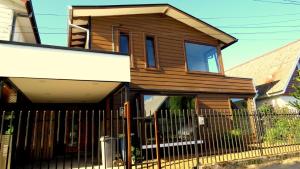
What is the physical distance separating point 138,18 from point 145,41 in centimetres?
122

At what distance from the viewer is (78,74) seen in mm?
6797

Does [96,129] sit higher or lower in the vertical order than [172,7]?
lower

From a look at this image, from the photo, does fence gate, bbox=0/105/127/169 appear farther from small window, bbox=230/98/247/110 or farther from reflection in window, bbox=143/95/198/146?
small window, bbox=230/98/247/110

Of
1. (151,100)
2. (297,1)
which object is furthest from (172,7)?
(297,1)

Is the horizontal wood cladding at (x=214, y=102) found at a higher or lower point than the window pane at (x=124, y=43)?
lower

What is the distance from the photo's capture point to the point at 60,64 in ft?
21.7

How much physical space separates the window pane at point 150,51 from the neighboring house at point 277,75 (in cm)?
730

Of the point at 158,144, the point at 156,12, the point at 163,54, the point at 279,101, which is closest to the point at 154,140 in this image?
the point at 158,144

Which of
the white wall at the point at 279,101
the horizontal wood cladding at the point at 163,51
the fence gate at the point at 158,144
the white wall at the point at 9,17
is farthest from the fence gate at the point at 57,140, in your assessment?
the white wall at the point at 279,101

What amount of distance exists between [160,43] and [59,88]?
544 cm

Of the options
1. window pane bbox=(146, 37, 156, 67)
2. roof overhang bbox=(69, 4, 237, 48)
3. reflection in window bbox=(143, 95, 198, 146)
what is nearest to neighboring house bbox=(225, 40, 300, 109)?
roof overhang bbox=(69, 4, 237, 48)

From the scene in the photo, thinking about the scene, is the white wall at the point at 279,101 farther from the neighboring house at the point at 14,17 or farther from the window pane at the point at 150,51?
the neighboring house at the point at 14,17

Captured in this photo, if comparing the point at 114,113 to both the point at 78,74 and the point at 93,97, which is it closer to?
the point at 93,97

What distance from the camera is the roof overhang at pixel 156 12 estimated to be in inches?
382
